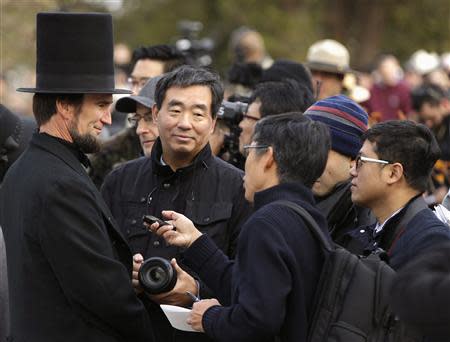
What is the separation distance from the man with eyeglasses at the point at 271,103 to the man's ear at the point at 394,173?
1673 mm

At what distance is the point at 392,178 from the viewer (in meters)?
4.89

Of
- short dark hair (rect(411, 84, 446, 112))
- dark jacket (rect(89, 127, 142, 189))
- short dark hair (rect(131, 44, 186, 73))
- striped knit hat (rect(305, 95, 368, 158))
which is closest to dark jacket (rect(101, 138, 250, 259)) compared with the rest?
striped knit hat (rect(305, 95, 368, 158))

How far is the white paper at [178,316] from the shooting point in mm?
4656

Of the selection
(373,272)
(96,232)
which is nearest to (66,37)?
(96,232)

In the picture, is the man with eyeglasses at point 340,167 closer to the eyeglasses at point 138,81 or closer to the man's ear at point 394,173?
the man's ear at point 394,173

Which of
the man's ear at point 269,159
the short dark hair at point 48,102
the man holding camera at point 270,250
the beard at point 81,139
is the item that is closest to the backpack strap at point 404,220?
the man holding camera at point 270,250

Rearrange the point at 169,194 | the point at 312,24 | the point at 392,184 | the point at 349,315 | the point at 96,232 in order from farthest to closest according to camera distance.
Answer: the point at 312,24 → the point at 169,194 → the point at 392,184 → the point at 96,232 → the point at 349,315

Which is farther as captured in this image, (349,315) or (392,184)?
(392,184)

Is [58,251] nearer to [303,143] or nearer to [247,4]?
[303,143]

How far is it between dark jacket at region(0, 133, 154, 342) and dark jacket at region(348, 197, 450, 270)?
3.79 feet

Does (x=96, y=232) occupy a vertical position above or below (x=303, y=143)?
below

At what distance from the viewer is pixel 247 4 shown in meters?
25.7

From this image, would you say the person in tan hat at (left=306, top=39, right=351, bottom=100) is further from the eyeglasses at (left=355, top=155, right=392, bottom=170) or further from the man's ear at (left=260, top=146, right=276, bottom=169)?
the man's ear at (left=260, top=146, right=276, bottom=169)

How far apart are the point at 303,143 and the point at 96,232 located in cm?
100
